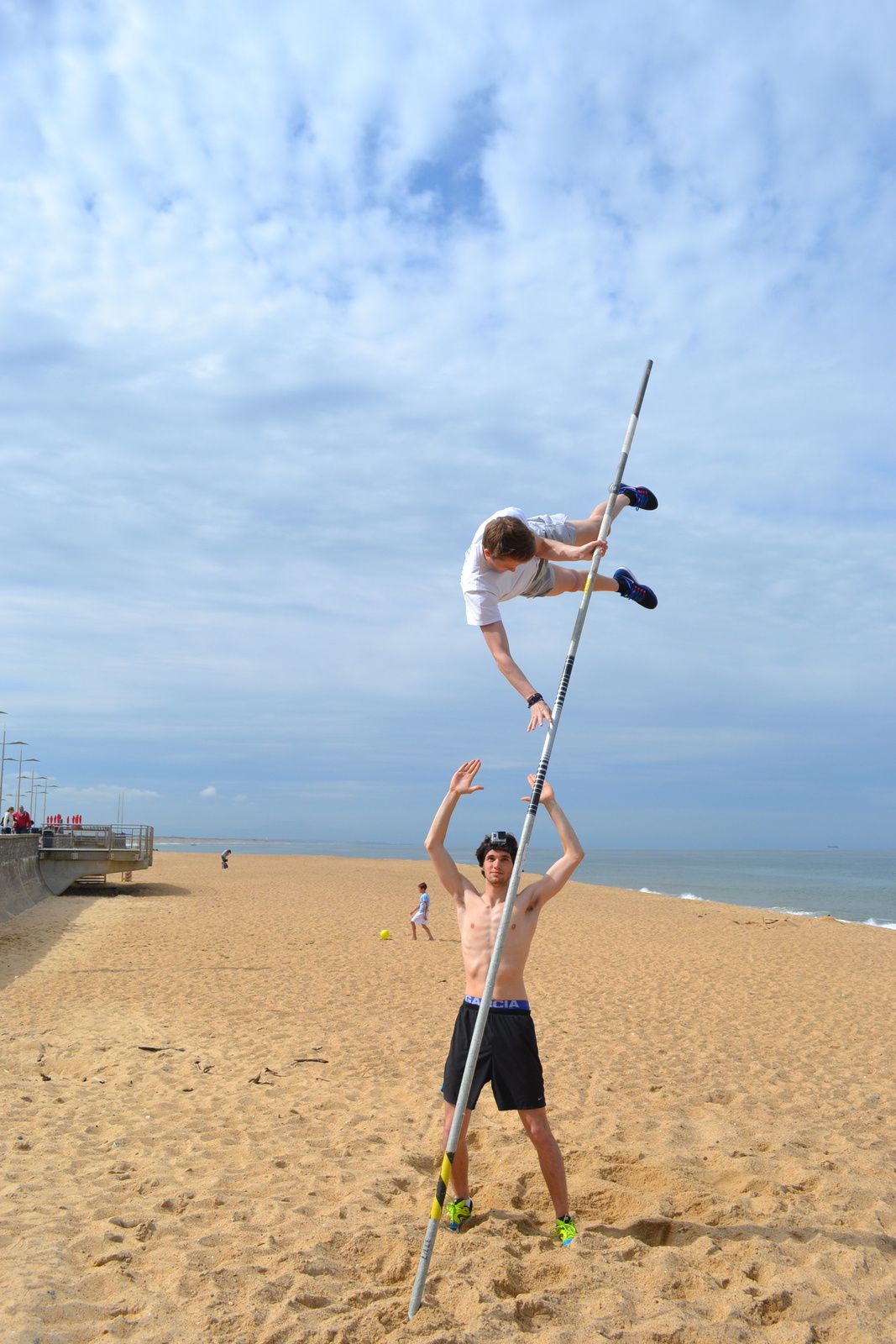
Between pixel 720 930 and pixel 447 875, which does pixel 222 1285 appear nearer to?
pixel 447 875

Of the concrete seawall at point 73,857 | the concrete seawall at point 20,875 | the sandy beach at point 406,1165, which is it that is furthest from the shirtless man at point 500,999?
the concrete seawall at point 73,857

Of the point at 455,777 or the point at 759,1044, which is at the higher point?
the point at 455,777

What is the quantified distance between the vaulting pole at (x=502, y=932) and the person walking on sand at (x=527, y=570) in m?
0.08

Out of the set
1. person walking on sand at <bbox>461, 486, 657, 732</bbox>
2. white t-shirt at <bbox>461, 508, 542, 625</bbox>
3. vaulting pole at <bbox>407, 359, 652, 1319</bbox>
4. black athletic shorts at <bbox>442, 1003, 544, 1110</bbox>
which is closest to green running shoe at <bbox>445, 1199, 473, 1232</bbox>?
vaulting pole at <bbox>407, 359, 652, 1319</bbox>

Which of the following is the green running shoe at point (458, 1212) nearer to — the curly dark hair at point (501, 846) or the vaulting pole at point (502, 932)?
the vaulting pole at point (502, 932)

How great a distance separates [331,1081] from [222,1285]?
3.92 m

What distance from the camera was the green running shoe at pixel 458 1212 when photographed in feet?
15.0

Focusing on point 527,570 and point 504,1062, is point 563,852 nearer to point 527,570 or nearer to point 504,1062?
point 504,1062

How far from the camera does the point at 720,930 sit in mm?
23938

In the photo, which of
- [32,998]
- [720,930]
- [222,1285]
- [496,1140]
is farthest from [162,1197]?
[720,930]

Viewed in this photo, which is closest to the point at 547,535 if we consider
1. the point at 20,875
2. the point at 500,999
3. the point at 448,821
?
the point at 448,821

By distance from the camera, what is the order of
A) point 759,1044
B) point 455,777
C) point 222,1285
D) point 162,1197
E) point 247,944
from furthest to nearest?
point 247,944
point 759,1044
point 162,1197
point 455,777
point 222,1285

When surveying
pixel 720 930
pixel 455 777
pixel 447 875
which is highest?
pixel 455 777

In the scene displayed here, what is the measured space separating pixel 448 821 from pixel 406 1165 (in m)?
2.51
